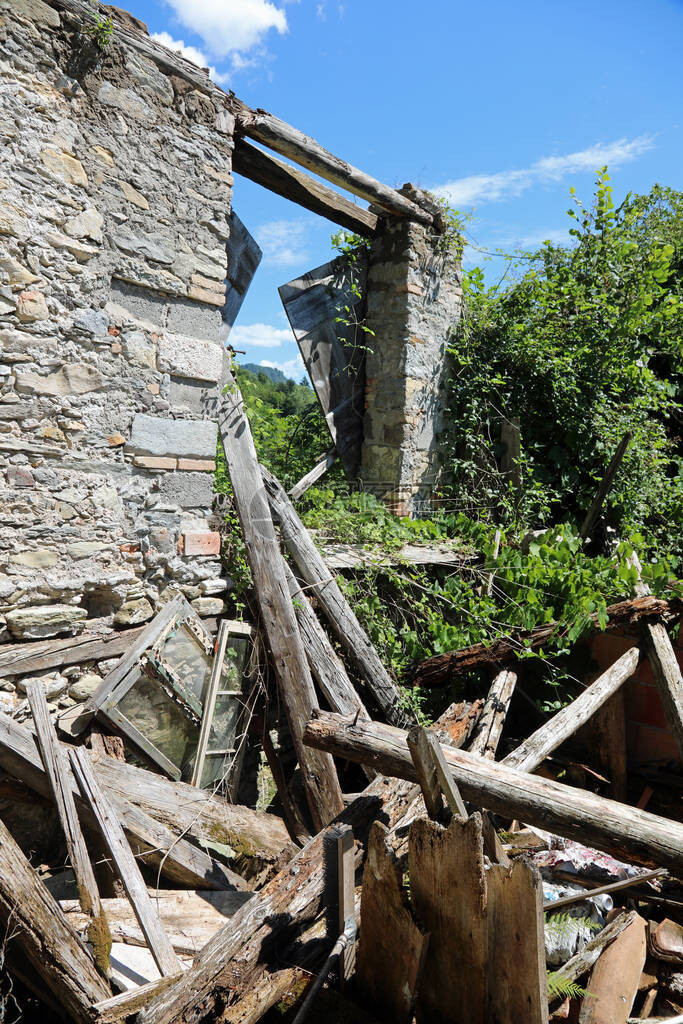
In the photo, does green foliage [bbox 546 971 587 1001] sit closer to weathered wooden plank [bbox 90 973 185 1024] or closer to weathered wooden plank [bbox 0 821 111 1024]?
weathered wooden plank [bbox 90 973 185 1024]

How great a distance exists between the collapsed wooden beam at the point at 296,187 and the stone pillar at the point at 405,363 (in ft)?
1.22

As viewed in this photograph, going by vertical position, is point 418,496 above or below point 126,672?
above

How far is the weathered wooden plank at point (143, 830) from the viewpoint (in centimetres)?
291

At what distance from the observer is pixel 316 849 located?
2479 mm

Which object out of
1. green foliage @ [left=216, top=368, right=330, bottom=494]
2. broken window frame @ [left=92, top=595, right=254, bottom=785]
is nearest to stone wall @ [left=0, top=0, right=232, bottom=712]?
broken window frame @ [left=92, top=595, right=254, bottom=785]

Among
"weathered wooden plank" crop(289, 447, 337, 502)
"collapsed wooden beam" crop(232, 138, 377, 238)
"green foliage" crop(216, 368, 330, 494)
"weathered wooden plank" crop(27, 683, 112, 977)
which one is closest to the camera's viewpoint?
"weathered wooden plank" crop(27, 683, 112, 977)

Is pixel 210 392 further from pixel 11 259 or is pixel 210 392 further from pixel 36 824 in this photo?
pixel 36 824

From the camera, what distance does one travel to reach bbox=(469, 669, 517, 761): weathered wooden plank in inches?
137

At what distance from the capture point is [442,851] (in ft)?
5.76

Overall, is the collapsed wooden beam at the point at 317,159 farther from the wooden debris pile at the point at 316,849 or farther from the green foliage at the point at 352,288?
the wooden debris pile at the point at 316,849

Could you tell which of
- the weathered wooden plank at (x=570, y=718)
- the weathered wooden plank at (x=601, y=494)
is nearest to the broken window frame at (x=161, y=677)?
the weathered wooden plank at (x=570, y=718)

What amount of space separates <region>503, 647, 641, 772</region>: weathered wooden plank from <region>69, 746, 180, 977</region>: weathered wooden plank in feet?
5.58

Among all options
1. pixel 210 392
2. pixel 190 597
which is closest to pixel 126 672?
pixel 190 597

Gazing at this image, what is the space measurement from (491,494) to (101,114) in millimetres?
3930
